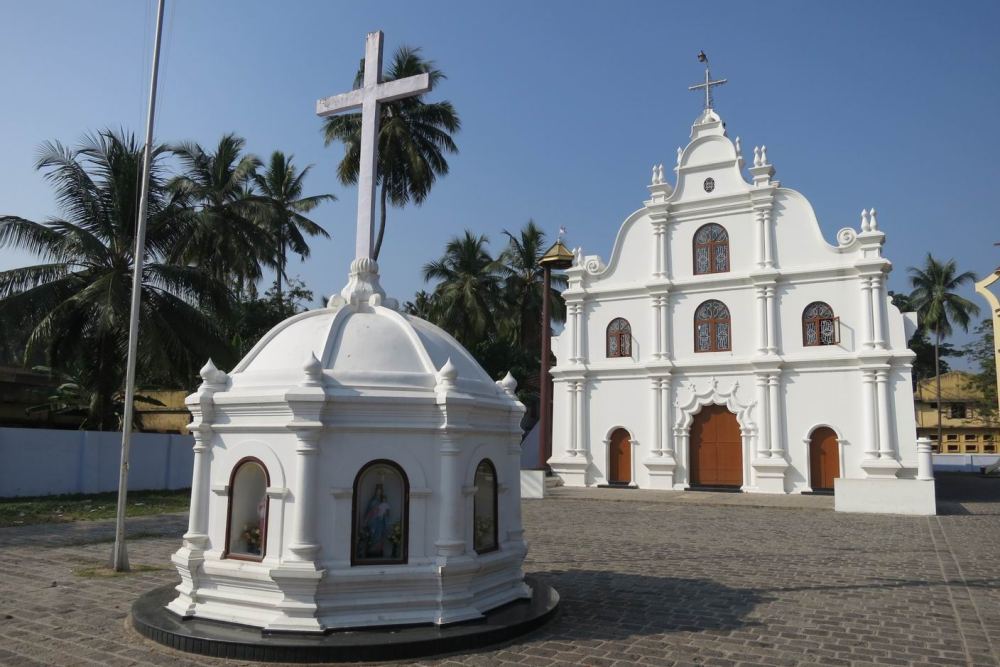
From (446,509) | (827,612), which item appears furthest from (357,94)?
(827,612)

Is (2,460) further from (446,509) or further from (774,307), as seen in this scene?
(774,307)

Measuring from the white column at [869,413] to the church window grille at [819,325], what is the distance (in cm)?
147

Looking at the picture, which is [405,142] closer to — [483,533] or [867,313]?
[867,313]

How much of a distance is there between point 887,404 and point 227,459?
65.4 feet

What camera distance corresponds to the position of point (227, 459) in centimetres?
664

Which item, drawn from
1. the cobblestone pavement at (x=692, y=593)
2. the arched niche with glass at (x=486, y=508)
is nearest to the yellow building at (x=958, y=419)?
the cobblestone pavement at (x=692, y=593)

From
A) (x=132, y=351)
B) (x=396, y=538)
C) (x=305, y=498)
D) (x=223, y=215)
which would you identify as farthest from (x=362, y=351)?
(x=223, y=215)

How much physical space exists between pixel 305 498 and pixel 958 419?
52.0 m

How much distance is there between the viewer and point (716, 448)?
23.8 meters

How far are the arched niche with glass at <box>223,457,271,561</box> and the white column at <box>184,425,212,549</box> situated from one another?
0.98 ft

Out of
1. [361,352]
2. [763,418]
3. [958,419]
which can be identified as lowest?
[763,418]

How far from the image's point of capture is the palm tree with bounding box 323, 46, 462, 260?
27.0 metres

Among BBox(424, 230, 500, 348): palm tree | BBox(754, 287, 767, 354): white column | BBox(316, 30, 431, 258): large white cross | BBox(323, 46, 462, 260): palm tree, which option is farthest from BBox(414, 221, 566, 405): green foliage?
BBox(316, 30, 431, 258): large white cross

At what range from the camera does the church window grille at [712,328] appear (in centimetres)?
2430
